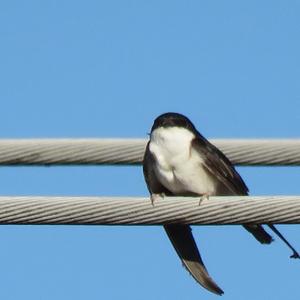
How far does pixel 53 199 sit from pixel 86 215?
151mm

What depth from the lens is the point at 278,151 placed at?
6426 mm

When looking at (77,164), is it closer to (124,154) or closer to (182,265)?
(124,154)

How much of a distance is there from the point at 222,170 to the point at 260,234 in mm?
832

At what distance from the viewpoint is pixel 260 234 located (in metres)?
6.29

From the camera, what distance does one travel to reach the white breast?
282 inches

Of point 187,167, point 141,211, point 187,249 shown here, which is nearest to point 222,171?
point 187,167

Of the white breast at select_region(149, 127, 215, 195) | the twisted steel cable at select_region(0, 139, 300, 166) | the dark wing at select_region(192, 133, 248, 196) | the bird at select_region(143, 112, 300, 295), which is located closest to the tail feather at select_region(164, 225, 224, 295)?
the twisted steel cable at select_region(0, 139, 300, 166)

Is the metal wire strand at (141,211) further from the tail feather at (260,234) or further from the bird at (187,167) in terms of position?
the bird at (187,167)

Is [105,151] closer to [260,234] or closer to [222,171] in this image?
[222,171]

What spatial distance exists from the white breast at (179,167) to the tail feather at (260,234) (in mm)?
800

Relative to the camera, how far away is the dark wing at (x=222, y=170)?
6980 mm

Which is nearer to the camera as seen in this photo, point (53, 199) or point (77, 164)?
point (53, 199)

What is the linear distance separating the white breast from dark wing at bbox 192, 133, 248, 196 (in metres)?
0.05

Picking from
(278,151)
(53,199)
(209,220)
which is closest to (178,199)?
(209,220)
